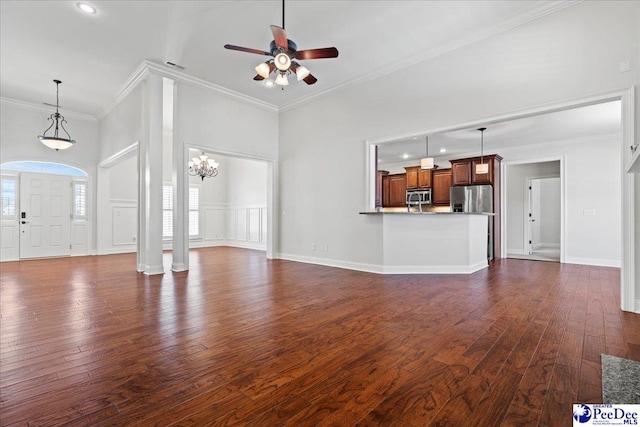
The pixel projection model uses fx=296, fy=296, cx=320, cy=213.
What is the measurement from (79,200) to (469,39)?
9306mm

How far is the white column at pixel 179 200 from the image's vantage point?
5321mm

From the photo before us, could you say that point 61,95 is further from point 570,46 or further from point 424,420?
point 570,46

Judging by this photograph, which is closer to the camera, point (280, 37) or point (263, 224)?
point (280, 37)

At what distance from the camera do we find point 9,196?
6762 mm

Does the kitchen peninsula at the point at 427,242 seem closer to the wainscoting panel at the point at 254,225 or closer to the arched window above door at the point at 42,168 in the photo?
the wainscoting panel at the point at 254,225

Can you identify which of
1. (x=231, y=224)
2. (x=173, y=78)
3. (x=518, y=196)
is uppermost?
(x=173, y=78)

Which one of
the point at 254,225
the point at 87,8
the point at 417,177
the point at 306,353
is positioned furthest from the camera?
the point at 417,177

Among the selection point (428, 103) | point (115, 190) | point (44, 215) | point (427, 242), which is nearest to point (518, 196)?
point (427, 242)

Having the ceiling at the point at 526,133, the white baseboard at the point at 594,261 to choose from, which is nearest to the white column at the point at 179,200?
the ceiling at the point at 526,133

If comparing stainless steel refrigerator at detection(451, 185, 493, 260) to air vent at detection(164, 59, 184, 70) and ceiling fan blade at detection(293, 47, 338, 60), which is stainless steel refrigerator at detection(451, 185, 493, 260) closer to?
ceiling fan blade at detection(293, 47, 338, 60)

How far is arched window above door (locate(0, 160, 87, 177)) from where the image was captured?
Result: 679 centimetres

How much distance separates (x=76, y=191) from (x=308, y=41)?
7227 millimetres

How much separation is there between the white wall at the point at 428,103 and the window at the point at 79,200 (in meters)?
5.29

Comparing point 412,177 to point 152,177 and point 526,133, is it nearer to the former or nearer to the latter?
point 526,133
